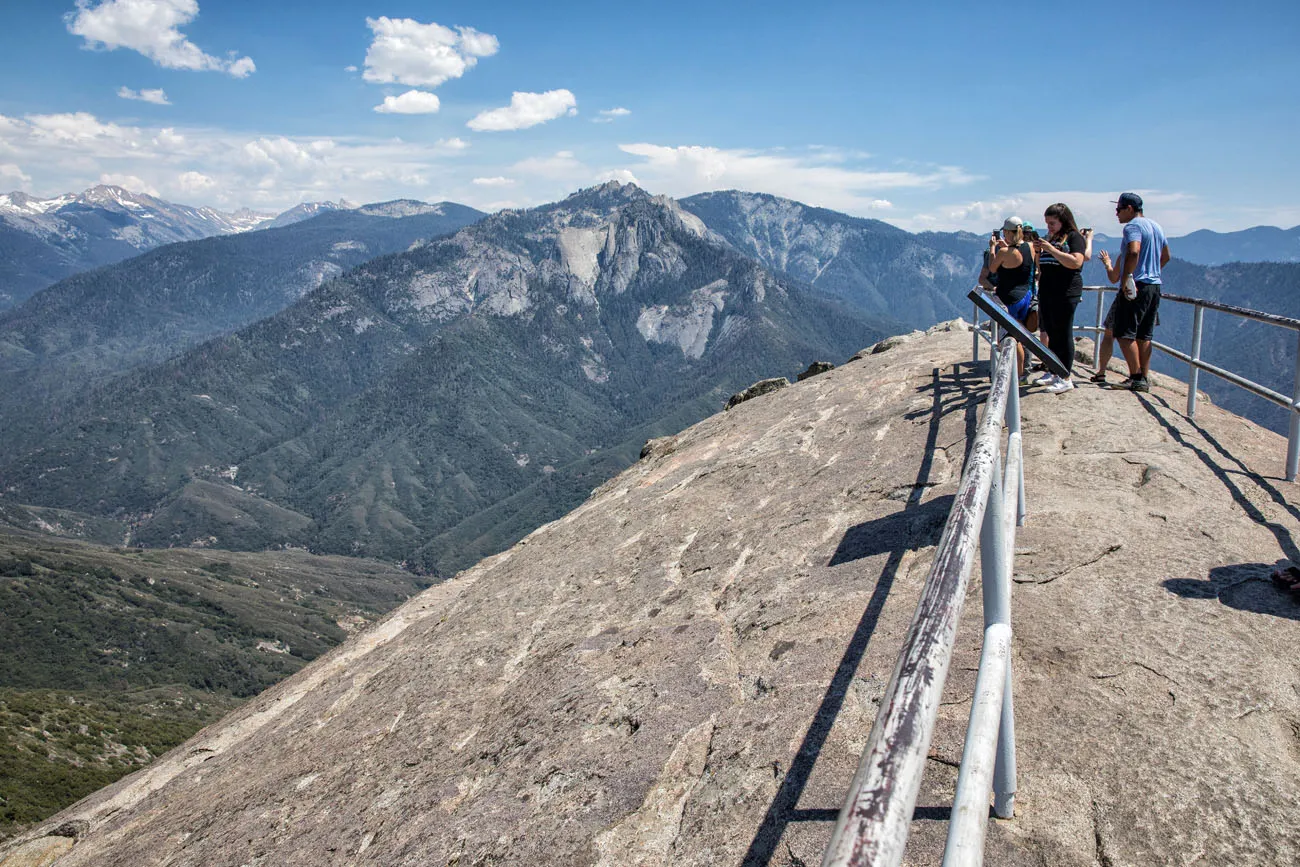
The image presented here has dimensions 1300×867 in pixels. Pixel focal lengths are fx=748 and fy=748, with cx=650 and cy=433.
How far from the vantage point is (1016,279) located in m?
12.8

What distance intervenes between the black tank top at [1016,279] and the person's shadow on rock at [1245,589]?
7572 millimetres

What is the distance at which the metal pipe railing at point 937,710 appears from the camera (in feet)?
5.48

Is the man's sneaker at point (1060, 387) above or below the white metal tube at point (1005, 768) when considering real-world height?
above

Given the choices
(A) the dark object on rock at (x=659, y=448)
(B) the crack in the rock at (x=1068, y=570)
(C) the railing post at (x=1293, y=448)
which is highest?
(C) the railing post at (x=1293, y=448)

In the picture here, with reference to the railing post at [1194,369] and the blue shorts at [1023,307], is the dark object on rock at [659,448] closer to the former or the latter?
the blue shorts at [1023,307]

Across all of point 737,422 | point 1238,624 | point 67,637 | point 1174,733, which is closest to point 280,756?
point 1174,733

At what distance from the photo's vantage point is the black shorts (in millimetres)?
12047

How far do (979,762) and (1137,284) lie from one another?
1244cm

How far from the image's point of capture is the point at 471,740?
265 inches

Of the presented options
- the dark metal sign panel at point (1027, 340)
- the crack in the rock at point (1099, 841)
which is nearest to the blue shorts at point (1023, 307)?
the dark metal sign panel at point (1027, 340)

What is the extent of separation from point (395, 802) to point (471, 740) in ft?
2.61

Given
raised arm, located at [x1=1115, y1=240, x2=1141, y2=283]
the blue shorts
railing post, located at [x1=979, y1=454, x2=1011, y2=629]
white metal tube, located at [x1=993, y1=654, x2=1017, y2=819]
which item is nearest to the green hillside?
the blue shorts

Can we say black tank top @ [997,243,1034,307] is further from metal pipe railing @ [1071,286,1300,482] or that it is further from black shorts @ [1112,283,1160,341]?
metal pipe railing @ [1071,286,1300,482]

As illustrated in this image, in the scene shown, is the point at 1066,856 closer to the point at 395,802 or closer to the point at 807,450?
the point at 395,802
